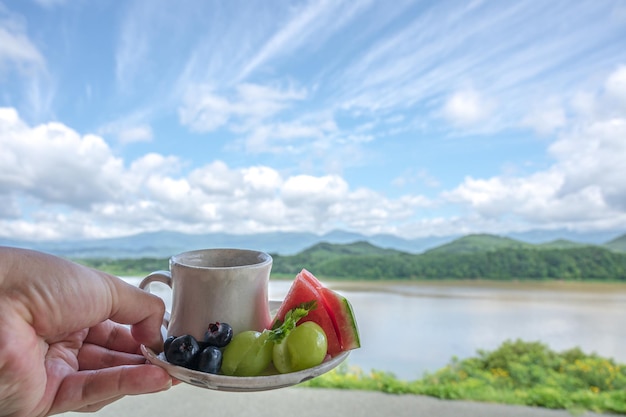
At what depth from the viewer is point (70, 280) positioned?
775 millimetres

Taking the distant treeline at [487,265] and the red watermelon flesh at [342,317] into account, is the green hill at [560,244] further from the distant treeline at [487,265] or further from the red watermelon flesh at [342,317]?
the red watermelon flesh at [342,317]

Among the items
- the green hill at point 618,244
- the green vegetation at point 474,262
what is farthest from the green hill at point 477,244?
the green hill at point 618,244

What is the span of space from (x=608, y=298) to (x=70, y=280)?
5.61 meters

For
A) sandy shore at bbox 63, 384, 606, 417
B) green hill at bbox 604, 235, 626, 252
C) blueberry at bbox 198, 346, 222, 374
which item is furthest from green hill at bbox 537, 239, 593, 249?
blueberry at bbox 198, 346, 222, 374

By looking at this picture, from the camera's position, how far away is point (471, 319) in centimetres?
503

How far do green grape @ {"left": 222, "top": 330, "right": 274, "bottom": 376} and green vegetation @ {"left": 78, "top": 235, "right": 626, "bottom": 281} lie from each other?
4361 millimetres

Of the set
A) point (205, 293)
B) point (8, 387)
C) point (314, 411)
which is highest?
point (205, 293)

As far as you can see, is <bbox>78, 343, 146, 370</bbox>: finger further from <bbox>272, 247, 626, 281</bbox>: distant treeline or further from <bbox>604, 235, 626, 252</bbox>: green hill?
<bbox>604, 235, 626, 252</bbox>: green hill

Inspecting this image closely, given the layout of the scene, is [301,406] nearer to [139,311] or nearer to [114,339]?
[114,339]

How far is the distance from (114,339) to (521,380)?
365cm

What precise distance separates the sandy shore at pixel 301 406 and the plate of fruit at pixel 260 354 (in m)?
2.12

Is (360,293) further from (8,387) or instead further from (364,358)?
(8,387)

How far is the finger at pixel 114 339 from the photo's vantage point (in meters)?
1.04

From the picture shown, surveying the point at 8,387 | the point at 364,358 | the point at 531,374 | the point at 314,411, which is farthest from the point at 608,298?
the point at 8,387
